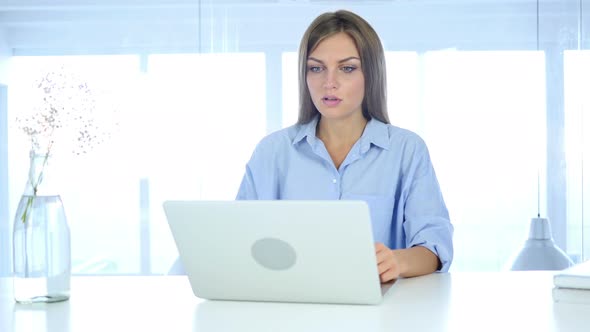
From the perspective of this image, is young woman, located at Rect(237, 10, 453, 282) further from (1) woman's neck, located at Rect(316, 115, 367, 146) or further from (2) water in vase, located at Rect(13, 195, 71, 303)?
(2) water in vase, located at Rect(13, 195, 71, 303)

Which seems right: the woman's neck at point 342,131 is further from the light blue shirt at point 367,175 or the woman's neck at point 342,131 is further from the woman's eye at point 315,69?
the woman's eye at point 315,69

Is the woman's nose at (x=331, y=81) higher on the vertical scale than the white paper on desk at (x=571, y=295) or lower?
higher

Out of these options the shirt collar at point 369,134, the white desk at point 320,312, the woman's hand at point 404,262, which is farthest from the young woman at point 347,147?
the white desk at point 320,312

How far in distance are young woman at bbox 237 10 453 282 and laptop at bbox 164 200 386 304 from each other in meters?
0.91

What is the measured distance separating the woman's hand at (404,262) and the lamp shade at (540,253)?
1.81 meters

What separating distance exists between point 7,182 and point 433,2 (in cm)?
240

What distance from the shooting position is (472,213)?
449 cm

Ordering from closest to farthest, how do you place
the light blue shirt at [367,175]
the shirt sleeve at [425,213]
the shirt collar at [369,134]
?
the shirt sleeve at [425,213], the light blue shirt at [367,175], the shirt collar at [369,134]

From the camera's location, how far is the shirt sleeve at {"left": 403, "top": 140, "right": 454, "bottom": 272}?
2.46 metres

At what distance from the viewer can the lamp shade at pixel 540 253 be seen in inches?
159

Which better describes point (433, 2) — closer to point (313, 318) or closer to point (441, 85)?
point (441, 85)

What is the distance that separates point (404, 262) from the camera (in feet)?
7.04

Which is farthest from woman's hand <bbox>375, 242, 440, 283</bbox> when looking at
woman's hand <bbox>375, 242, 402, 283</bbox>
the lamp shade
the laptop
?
the lamp shade

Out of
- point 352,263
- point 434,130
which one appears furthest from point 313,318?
point 434,130
